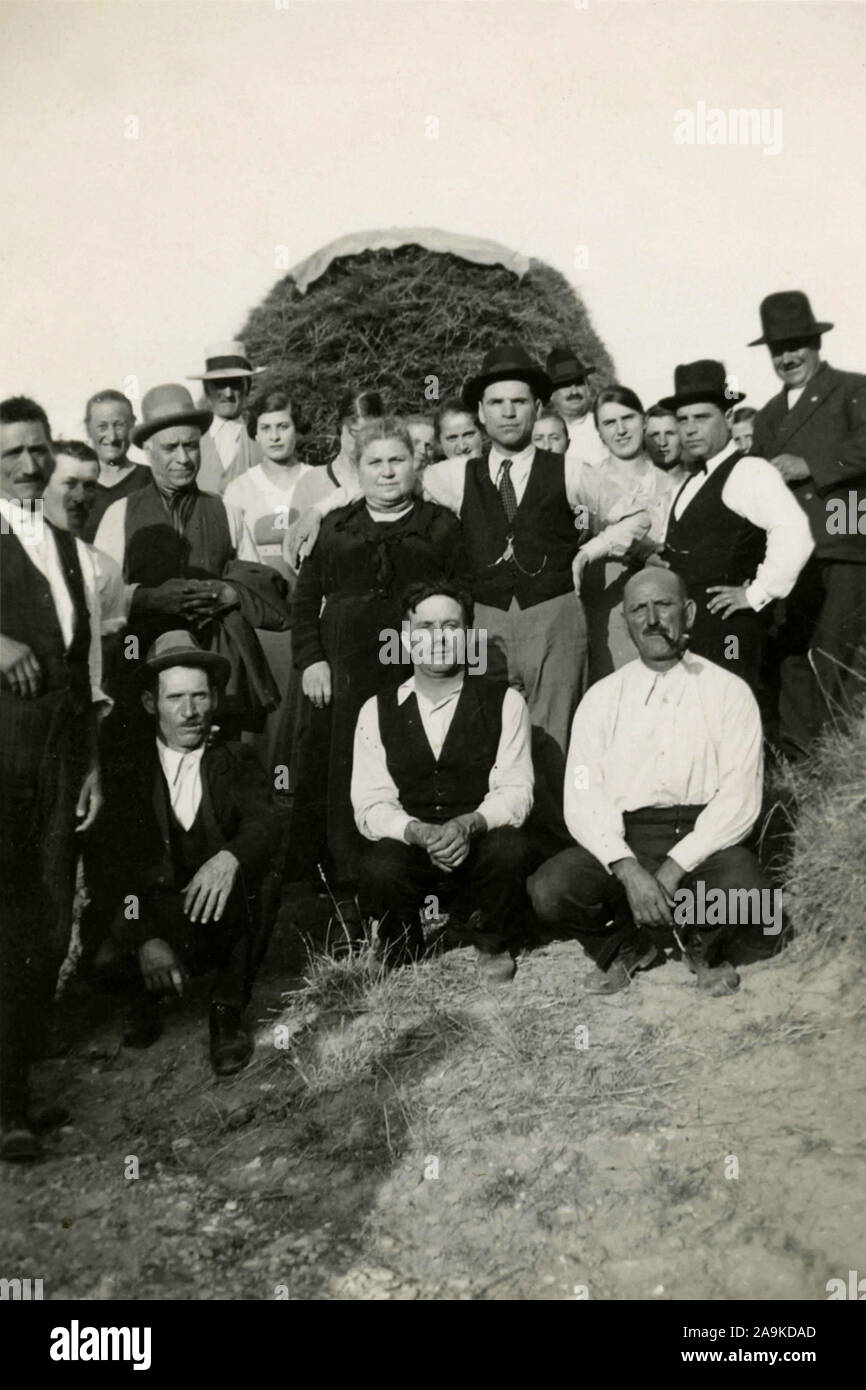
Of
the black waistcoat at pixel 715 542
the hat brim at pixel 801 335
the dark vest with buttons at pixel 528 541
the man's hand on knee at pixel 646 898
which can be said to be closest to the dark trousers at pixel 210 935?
the man's hand on knee at pixel 646 898

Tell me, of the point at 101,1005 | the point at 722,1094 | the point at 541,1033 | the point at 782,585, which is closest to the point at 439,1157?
the point at 541,1033

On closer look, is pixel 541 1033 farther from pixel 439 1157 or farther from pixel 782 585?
pixel 782 585

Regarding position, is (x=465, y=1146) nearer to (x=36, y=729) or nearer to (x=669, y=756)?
(x=669, y=756)

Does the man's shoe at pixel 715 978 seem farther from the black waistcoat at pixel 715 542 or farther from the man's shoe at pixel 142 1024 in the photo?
the man's shoe at pixel 142 1024

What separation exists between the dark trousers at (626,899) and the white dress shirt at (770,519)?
829 millimetres

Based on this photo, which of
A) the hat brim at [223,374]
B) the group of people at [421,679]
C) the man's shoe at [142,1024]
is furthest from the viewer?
the hat brim at [223,374]

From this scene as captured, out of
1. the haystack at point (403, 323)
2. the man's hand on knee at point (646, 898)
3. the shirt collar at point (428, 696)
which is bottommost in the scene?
the man's hand on knee at point (646, 898)

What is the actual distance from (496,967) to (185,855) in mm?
1063

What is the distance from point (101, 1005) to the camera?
4.20m

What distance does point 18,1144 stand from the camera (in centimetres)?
370

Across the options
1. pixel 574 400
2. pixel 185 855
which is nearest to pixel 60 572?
pixel 185 855

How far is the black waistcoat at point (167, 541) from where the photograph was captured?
457 centimetres
